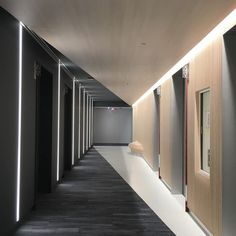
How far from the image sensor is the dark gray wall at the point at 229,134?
13.2ft

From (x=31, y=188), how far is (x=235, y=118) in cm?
362

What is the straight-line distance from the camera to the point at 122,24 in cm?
409

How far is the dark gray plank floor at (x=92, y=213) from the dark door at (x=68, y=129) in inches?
88.7

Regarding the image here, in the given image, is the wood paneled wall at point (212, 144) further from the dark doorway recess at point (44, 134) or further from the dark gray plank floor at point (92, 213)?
the dark doorway recess at point (44, 134)

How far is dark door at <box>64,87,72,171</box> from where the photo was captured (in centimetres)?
1095

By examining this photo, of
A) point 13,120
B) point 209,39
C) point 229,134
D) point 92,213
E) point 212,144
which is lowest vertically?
point 92,213

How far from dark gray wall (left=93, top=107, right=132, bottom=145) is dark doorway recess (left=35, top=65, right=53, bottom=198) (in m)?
18.0

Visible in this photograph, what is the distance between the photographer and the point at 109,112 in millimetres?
25672

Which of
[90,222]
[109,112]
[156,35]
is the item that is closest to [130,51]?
[156,35]

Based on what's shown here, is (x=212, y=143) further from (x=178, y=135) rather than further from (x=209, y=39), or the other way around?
(x=178, y=135)

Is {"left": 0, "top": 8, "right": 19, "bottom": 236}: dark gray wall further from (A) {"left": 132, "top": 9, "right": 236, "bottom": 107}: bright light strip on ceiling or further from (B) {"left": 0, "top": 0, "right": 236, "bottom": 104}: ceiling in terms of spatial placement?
(A) {"left": 132, "top": 9, "right": 236, "bottom": 107}: bright light strip on ceiling

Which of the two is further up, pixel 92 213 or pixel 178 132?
pixel 178 132

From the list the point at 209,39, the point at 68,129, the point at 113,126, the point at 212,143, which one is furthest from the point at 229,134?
the point at 113,126

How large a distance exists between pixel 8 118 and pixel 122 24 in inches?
74.8
